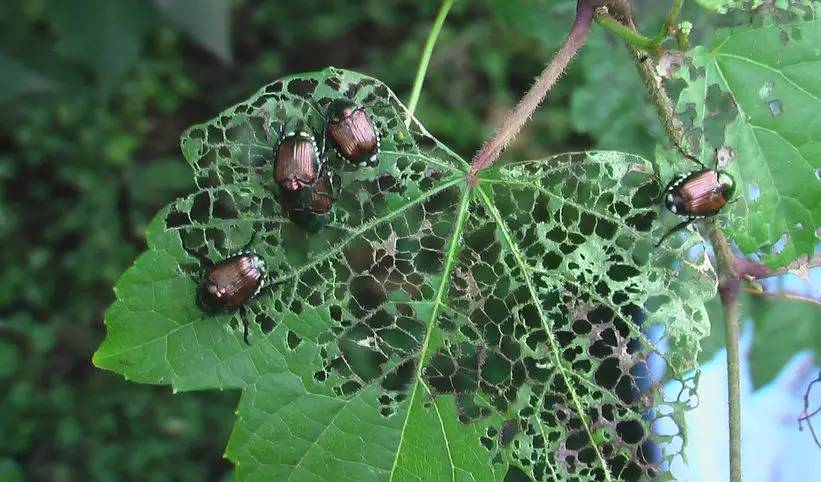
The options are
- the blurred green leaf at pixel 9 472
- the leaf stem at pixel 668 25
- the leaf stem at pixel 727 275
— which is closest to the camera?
the leaf stem at pixel 668 25

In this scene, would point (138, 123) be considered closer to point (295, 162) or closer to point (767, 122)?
point (295, 162)

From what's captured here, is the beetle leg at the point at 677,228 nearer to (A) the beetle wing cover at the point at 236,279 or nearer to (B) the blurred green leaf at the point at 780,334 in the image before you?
(A) the beetle wing cover at the point at 236,279

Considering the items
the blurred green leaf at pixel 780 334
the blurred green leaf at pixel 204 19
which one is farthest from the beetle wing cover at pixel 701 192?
the blurred green leaf at pixel 204 19

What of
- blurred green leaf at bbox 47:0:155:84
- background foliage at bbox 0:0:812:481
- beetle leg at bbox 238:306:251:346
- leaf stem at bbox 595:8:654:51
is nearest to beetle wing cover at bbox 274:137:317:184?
beetle leg at bbox 238:306:251:346

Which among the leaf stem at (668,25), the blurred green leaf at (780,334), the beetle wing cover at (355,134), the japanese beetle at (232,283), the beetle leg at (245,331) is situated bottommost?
the blurred green leaf at (780,334)

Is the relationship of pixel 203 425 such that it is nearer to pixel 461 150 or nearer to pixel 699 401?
pixel 461 150

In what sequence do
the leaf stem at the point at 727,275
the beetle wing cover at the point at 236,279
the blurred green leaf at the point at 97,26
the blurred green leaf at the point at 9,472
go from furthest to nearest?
the blurred green leaf at the point at 97,26 → the blurred green leaf at the point at 9,472 → the leaf stem at the point at 727,275 → the beetle wing cover at the point at 236,279

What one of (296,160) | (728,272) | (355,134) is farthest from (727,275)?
(296,160)
